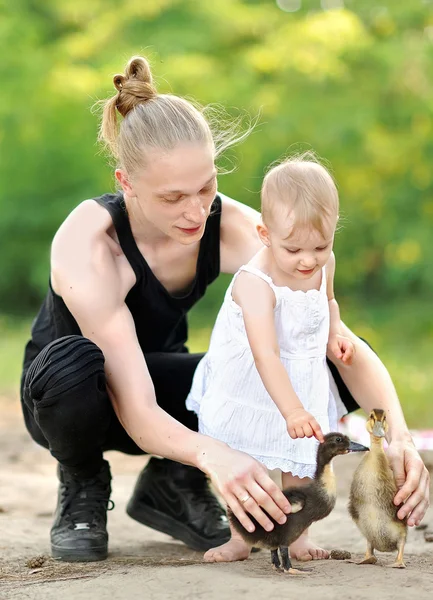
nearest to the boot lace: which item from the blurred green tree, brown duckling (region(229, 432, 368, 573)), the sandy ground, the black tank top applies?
the sandy ground

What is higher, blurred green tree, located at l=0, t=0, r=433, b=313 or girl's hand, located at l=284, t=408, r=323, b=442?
blurred green tree, located at l=0, t=0, r=433, b=313

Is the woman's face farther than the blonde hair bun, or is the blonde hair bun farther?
the blonde hair bun

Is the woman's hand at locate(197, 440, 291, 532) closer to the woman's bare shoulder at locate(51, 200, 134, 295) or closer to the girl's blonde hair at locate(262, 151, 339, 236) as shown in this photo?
the girl's blonde hair at locate(262, 151, 339, 236)

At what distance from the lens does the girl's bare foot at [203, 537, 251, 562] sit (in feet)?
10.1

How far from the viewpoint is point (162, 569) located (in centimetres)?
283

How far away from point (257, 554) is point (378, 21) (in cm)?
997

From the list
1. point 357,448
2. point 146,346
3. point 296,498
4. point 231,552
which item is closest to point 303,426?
point 357,448

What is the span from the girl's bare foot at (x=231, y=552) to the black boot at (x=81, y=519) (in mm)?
509

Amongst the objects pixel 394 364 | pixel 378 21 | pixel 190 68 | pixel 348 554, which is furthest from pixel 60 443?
pixel 378 21

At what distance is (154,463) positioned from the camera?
13.3ft

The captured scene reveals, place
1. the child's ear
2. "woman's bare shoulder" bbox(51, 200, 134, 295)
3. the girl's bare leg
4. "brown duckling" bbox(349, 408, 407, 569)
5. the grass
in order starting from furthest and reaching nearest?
the grass < "woman's bare shoulder" bbox(51, 200, 134, 295) < the girl's bare leg < the child's ear < "brown duckling" bbox(349, 408, 407, 569)

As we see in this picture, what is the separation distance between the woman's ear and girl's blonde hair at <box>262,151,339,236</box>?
53cm

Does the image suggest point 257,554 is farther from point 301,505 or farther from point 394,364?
point 394,364

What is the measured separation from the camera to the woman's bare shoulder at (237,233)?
12.1 ft
